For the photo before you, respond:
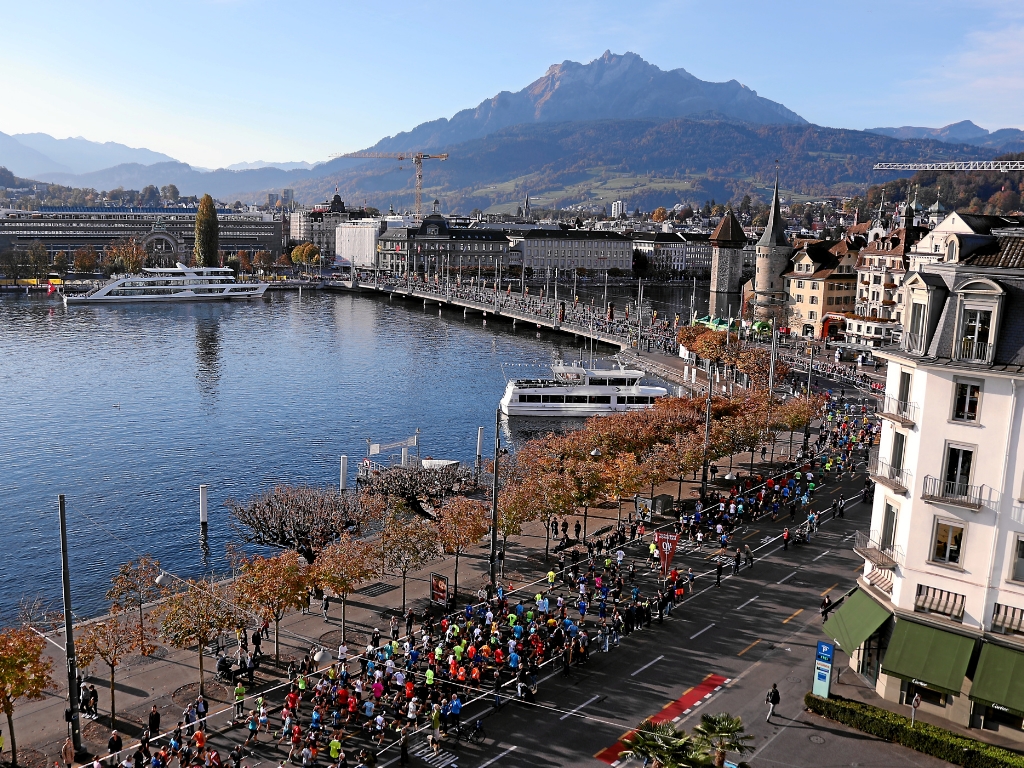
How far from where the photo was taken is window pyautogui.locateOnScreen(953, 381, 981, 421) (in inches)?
962

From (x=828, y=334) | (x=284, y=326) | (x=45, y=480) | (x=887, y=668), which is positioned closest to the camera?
(x=887, y=668)

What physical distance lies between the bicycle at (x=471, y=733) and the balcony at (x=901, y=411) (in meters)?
14.7

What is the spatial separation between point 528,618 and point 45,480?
3942 centimetres

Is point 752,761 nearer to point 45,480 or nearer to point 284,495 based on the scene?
point 284,495

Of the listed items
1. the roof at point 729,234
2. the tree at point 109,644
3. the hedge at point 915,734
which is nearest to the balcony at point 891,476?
the hedge at point 915,734

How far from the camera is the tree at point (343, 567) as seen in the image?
29391 millimetres

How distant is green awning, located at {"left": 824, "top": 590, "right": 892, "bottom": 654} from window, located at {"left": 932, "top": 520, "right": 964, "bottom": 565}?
2252 millimetres

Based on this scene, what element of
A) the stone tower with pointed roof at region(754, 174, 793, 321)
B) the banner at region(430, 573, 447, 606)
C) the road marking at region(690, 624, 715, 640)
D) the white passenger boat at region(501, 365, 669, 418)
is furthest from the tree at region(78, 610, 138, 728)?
the stone tower with pointed roof at region(754, 174, 793, 321)

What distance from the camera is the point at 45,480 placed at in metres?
55.1

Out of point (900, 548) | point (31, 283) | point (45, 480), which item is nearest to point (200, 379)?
point (45, 480)

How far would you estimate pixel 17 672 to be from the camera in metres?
22.6

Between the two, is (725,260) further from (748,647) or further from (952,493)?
(952,493)

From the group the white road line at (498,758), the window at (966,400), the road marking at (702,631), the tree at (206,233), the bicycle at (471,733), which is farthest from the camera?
the tree at (206,233)

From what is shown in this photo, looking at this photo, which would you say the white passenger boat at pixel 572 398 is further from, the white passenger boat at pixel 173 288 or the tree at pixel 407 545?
the white passenger boat at pixel 173 288
